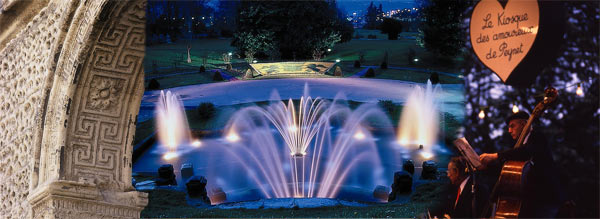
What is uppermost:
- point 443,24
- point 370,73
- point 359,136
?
point 443,24

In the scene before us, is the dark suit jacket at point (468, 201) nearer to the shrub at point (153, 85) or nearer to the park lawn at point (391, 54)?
the park lawn at point (391, 54)

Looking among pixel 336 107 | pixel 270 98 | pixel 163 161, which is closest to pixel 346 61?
pixel 336 107

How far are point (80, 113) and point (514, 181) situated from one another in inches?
93.3

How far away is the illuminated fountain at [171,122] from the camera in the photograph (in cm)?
1100

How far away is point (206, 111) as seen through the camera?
11.0 meters

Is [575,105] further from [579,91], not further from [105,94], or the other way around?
[105,94]

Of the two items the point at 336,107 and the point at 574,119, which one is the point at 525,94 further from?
the point at 336,107

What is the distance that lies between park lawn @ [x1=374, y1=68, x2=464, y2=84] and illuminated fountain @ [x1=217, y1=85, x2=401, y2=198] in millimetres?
623

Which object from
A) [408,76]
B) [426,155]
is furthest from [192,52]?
[426,155]

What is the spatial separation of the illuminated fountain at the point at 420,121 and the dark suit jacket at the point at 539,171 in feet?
22.3

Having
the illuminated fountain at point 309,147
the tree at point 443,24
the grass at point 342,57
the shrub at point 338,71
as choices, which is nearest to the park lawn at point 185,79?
the grass at point 342,57

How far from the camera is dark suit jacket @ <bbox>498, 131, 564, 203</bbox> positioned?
10.2ft

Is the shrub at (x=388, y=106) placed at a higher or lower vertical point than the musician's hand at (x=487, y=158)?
higher

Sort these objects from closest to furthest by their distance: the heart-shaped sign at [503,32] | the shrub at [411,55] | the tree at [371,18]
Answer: the heart-shaped sign at [503,32]
the tree at [371,18]
the shrub at [411,55]
